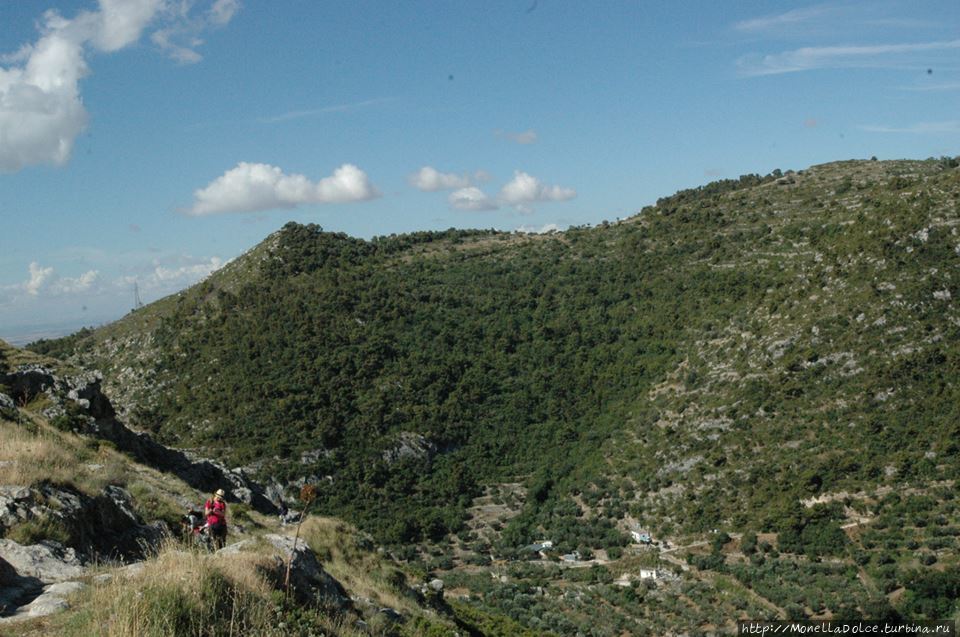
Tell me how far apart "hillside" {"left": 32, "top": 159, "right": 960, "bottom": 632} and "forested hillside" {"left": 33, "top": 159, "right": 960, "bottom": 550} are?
183mm

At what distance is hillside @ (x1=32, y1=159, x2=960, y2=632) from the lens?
31016 millimetres

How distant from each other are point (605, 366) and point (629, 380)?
3.94 m

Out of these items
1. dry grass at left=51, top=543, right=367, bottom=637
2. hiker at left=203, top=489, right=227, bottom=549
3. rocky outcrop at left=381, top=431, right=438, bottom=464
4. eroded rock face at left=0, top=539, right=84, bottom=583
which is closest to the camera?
dry grass at left=51, top=543, right=367, bottom=637

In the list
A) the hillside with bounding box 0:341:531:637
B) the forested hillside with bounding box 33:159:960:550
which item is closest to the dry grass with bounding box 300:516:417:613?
the hillside with bounding box 0:341:531:637

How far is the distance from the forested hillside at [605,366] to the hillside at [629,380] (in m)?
0.18

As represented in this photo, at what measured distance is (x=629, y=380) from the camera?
166 ft

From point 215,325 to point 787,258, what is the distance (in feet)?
154

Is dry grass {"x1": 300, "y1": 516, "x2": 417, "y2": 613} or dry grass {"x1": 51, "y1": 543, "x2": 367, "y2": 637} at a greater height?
dry grass {"x1": 51, "y1": 543, "x2": 367, "y2": 637}

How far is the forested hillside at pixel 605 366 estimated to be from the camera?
1345 inches

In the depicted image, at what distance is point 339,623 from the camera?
7.72 m

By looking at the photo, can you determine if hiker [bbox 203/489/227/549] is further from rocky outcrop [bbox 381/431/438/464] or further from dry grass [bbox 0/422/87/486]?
rocky outcrop [bbox 381/431/438/464]

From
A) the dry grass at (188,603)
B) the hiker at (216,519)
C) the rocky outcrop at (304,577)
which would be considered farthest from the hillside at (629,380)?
the dry grass at (188,603)

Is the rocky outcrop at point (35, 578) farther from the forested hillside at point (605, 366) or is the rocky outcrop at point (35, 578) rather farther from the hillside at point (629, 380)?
the forested hillside at point (605, 366)

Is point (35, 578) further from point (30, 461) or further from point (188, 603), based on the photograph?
point (30, 461)
